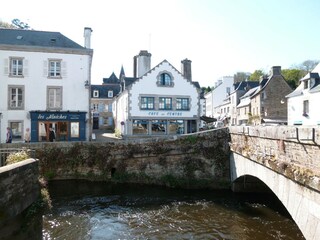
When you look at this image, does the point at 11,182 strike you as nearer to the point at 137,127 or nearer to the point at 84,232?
the point at 84,232

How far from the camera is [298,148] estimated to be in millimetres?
7559

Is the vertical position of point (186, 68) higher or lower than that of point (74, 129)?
higher

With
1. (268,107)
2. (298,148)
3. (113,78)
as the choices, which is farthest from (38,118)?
(113,78)

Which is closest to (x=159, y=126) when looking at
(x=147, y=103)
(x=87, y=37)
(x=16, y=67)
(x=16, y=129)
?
(x=147, y=103)

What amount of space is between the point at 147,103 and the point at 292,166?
19747mm

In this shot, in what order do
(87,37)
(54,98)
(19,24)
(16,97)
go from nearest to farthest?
1. (16,97)
2. (54,98)
3. (87,37)
4. (19,24)

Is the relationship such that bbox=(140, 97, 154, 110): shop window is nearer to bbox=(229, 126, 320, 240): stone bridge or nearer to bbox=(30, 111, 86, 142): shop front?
bbox=(30, 111, 86, 142): shop front

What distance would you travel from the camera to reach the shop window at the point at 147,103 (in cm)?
→ 2661

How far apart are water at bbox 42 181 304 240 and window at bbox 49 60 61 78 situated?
10278mm

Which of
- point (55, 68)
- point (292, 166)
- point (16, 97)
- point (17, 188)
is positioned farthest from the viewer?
point (55, 68)

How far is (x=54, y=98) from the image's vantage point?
22.2 meters

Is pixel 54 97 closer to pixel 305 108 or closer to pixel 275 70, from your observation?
pixel 305 108

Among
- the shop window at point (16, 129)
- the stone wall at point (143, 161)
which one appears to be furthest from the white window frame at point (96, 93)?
the stone wall at point (143, 161)

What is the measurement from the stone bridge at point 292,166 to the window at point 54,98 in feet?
51.7
